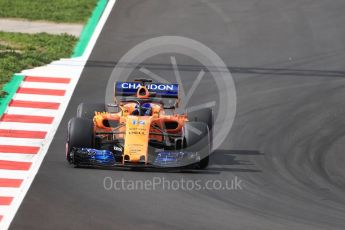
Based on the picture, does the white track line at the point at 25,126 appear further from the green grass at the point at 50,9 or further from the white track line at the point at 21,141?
the green grass at the point at 50,9

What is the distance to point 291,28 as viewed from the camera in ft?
102

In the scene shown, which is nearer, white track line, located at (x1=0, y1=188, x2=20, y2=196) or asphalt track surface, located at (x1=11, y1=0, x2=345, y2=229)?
asphalt track surface, located at (x1=11, y1=0, x2=345, y2=229)

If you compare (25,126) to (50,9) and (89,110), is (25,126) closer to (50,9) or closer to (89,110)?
(89,110)

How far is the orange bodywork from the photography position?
19.7m

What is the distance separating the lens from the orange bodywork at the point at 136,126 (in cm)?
1967

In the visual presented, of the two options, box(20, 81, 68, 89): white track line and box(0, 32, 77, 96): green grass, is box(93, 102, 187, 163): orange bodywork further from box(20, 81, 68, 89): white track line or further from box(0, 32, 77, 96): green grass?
box(0, 32, 77, 96): green grass

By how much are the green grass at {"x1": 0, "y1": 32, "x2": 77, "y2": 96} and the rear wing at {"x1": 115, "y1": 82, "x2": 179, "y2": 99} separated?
203 inches

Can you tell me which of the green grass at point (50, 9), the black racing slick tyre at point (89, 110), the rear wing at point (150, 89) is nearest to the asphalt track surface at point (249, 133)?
the black racing slick tyre at point (89, 110)

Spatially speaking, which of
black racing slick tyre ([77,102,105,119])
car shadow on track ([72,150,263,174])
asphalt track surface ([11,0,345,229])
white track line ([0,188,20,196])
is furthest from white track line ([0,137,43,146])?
white track line ([0,188,20,196])

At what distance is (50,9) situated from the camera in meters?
33.3

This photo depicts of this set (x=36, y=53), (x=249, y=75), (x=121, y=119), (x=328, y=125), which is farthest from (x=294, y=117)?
(x=36, y=53)

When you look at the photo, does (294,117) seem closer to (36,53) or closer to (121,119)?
(121,119)

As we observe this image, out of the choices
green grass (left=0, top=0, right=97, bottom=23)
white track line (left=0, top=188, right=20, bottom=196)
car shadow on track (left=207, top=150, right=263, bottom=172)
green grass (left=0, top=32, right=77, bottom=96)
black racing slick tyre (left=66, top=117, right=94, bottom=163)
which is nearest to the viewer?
white track line (left=0, top=188, right=20, bottom=196)

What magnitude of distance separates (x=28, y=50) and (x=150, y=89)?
26.8 ft
